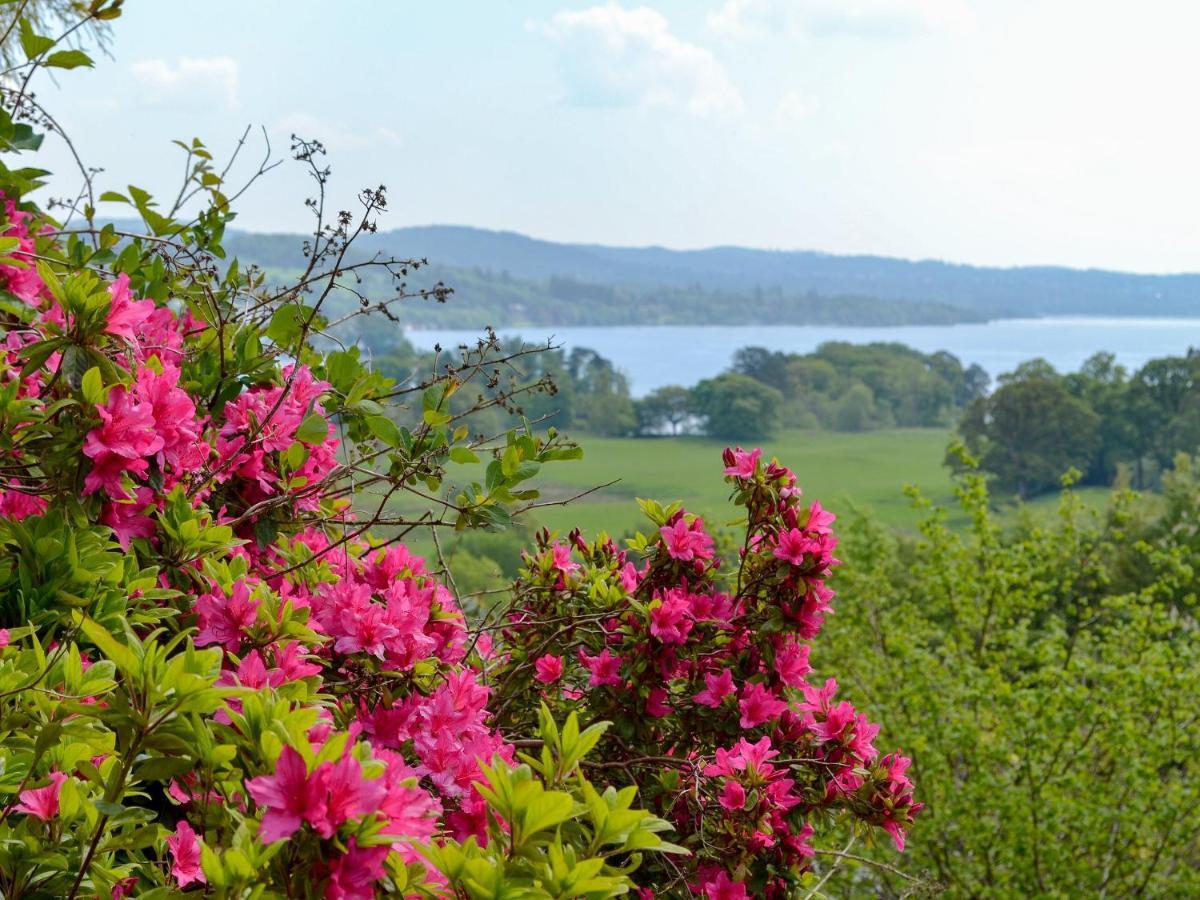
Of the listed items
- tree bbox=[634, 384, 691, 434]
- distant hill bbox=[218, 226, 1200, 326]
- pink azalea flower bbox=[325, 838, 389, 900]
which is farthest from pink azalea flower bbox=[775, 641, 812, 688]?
distant hill bbox=[218, 226, 1200, 326]

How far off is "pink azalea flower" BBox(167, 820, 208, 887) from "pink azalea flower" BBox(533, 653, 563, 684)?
0.98m

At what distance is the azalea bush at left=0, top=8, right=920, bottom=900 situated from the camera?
867 mm

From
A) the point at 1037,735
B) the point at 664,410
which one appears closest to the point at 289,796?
the point at 1037,735

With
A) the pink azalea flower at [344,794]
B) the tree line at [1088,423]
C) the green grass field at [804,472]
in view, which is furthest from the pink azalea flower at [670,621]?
the tree line at [1088,423]

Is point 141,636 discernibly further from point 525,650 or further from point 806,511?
point 806,511

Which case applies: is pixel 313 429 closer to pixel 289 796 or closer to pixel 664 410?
pixel 289 796

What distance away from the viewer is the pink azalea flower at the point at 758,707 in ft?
5.88

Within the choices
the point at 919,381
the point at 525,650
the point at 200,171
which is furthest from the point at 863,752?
the point at 919,381

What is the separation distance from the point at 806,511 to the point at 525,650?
61 centimetres

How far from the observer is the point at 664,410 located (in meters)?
33.6

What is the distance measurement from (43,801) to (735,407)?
3411 centimetres

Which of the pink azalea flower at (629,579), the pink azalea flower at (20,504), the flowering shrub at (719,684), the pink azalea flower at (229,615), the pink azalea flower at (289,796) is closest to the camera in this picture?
the pink azalea flower at (289,796)

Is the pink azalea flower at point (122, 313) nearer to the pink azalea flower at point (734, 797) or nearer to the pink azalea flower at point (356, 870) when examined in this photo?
the pink azalea flower at point (356, 870)

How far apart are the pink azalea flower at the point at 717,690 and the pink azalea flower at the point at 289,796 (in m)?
1.17
